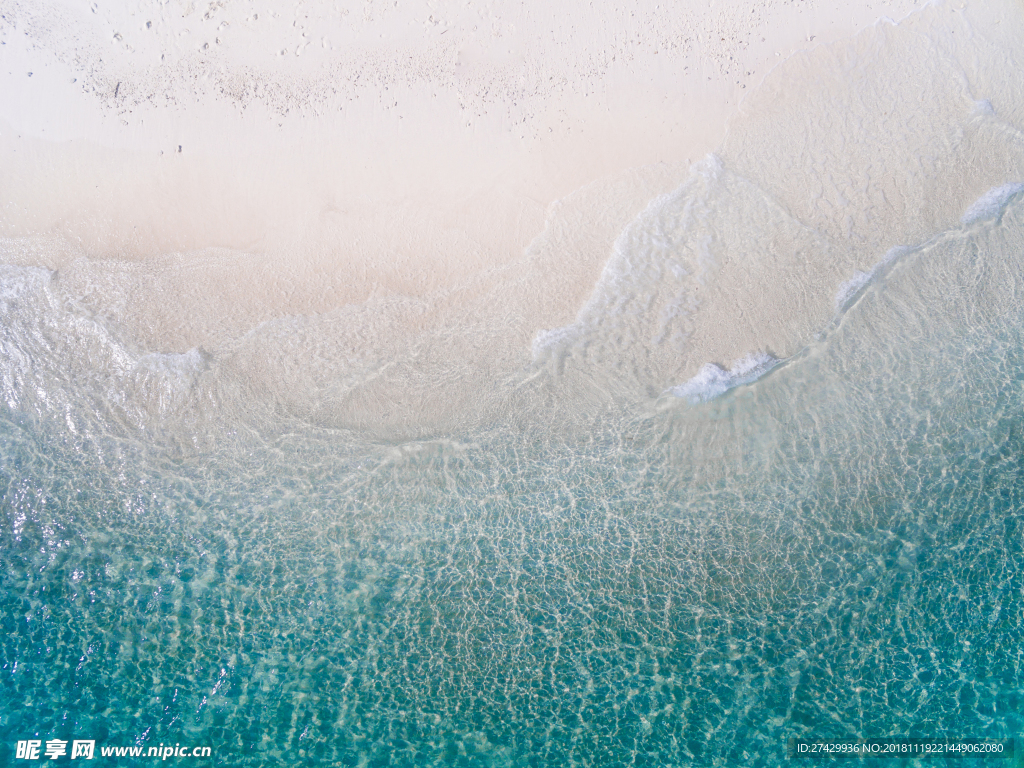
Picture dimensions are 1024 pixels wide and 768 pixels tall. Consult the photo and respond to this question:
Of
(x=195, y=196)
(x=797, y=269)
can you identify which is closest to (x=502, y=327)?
(x=797, y=269)

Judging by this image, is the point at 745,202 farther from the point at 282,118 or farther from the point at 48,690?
the point at 48,690

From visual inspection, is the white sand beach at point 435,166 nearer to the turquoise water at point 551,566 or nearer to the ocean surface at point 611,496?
the ocean surface at point 611,496
